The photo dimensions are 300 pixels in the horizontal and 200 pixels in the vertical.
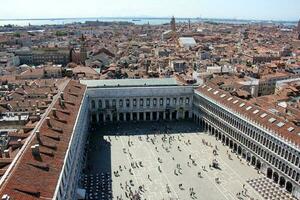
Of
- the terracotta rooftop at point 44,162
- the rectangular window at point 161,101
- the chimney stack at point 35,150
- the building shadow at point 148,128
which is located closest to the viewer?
the terracotta rooftop at point 44,162

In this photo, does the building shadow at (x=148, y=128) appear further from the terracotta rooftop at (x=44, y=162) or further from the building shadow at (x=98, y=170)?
the terracotta rooftop at (x=44, y=162)

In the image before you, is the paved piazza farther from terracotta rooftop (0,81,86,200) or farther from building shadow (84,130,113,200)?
terracotta rooftop (0,81,86,200)

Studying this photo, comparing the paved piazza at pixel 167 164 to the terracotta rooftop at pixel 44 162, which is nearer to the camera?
the terracotta rooftop at pixel 44 162

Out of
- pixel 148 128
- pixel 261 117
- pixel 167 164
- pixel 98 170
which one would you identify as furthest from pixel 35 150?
pixel 148 128

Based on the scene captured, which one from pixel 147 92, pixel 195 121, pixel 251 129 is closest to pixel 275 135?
pixel 251 129

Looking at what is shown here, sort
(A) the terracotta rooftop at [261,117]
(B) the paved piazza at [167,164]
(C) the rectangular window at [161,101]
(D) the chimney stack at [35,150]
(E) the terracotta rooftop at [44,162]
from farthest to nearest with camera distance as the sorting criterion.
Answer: (C) the rectangular window at [161,101] < (A) the terracotta rooftop at [261,117] < (B) the paved piazza at [167,164] < (D) the chimney stack at [35,150] < (E) the terracotta rooftop at [44,162]

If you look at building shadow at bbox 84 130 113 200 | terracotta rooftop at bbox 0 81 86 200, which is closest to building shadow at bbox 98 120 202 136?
building shadow at bbox 84 130 113 200

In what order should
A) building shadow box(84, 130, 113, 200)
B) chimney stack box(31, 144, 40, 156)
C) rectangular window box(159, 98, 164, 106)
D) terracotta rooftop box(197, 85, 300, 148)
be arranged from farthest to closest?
1. rectangular window box(159, 98, 164, 106)
2. terracotta rooftop box(197, 85, 300, 148)
3. building shadow box(84, 130, 113, 200)
4. chimney stack box(31, 144, 40, 156)

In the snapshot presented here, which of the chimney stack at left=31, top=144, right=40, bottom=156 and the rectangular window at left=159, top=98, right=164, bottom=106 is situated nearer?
the chimney stack at left=31, top=144, right=40, bottom=156

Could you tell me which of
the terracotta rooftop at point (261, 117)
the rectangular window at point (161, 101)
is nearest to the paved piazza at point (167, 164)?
the rectangular window at point (161, 101)
